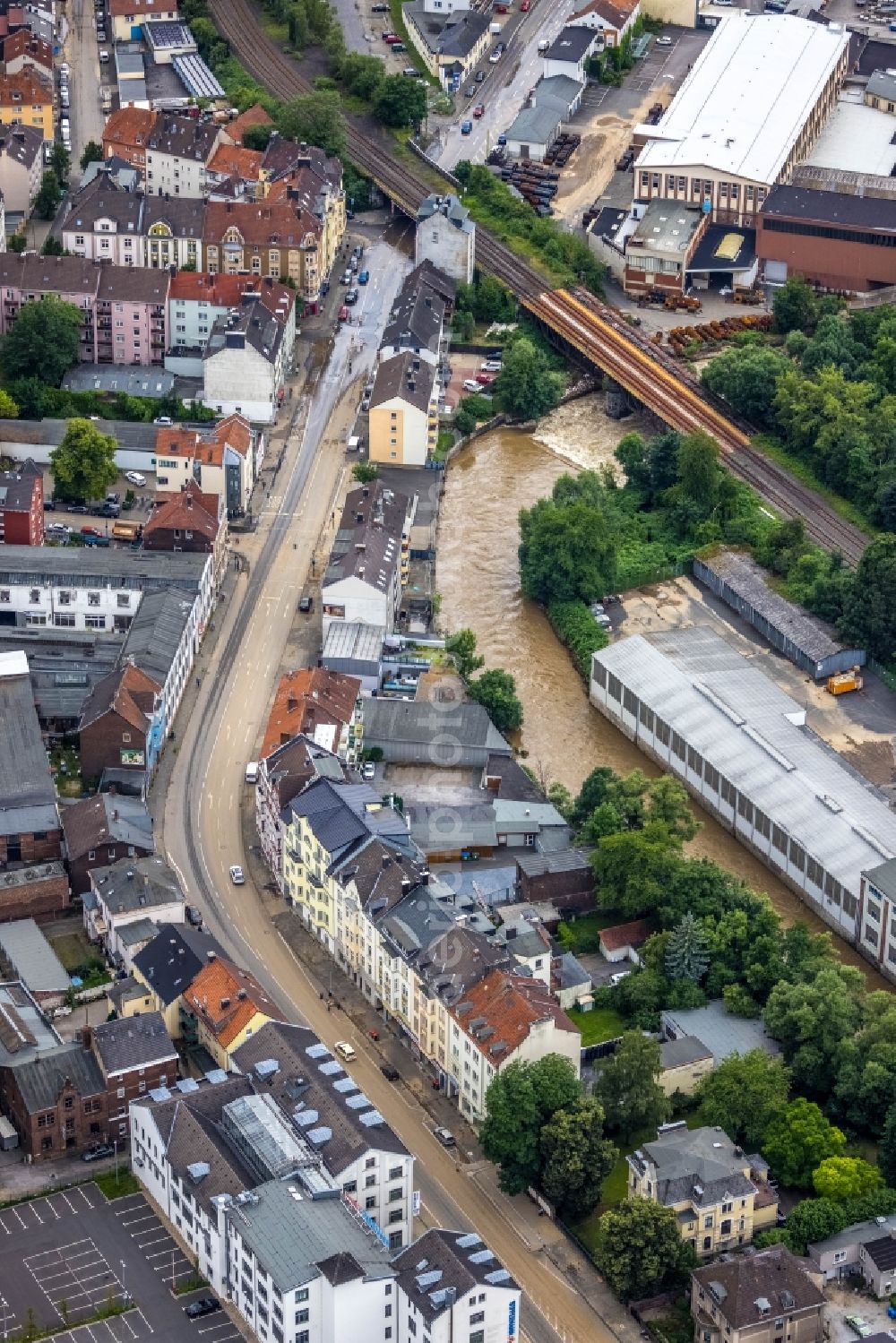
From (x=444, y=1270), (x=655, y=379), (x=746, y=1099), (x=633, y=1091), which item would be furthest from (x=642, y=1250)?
(x=655, y=379)

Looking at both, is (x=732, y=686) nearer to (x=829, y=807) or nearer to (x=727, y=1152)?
(x=829, y=807)

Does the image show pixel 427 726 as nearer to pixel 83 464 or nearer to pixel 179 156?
pixel 83 464

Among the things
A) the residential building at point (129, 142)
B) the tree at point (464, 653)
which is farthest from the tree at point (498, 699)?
the residential building at point (129, 142)

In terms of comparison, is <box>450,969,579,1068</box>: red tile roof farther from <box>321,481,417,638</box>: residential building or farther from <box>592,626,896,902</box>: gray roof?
<box>321,481,417,638</box>: residential building

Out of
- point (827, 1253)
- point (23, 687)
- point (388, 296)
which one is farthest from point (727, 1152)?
point (388, 296)

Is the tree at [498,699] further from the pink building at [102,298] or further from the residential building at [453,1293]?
the residential building at [453,1293]

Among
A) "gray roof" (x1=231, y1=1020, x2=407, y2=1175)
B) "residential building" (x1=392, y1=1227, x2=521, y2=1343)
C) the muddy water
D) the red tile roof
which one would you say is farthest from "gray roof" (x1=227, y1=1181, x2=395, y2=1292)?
the muddy water
